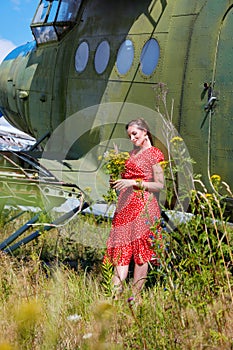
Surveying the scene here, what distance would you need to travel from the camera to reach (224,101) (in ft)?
15.2

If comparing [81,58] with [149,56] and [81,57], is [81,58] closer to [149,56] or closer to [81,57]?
[81,57]

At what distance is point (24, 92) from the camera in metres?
8.45

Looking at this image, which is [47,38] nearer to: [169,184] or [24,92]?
[24,92]

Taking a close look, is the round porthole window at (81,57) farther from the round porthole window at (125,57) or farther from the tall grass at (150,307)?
the tall grass at (150,307)

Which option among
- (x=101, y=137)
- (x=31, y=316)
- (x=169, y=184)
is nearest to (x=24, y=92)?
(x=101, y=137)

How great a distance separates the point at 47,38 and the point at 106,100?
2.15 meters

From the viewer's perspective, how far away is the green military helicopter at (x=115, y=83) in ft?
15.7

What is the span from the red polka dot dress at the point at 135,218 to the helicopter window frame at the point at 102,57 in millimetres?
1890

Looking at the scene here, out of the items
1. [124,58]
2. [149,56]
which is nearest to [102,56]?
[124,58]

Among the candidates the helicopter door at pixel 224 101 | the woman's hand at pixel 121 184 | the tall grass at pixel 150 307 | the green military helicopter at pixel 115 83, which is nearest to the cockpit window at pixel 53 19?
the green military helicopter at pixel 115 83

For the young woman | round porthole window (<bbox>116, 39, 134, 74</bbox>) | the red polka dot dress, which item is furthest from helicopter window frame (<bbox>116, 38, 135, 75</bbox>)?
the red polka dot dress

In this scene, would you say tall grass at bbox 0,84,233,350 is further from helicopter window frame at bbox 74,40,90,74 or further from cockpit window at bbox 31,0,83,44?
cockpit window at bbox 31,0,83,44

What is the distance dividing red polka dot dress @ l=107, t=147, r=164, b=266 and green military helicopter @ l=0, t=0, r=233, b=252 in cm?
54

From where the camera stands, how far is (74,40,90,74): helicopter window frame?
6531mm
